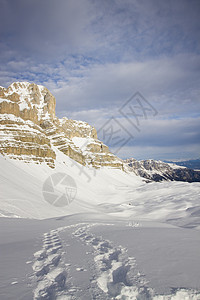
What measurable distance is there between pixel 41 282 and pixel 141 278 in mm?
1614

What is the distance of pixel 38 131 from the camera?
64562 millimetres

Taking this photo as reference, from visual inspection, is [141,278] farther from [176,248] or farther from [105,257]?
[176,248]

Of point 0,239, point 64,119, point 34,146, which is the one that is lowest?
point 0,239

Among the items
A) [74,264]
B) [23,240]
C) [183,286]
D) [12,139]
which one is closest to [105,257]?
[74,264]

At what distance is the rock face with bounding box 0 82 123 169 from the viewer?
56.4m

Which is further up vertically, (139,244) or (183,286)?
(183,286)

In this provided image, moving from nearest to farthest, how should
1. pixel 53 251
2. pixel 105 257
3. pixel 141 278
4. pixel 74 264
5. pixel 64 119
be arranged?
pixel 141 278 → pixel 74 264 → pixel 105 257 → pixel 53 251 → pixel 64 119

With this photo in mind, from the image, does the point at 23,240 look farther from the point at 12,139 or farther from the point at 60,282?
the point at 12,139

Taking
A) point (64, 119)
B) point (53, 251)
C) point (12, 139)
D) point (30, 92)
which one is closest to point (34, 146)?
point (12, 139)

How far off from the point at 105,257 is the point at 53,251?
1.42m

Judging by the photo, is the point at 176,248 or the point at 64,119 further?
the point at 64,119

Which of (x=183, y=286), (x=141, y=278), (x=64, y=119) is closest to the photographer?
(x=183, y=286)

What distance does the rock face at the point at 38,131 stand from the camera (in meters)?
56.4

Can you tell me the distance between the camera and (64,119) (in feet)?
453
